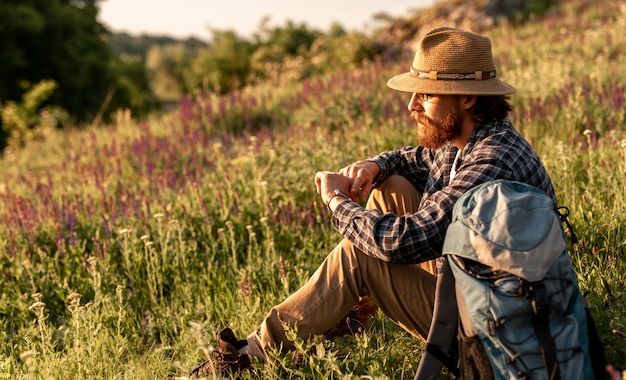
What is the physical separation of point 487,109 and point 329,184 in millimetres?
844

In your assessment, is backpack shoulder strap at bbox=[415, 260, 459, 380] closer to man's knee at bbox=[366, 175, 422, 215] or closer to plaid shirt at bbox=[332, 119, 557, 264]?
plaid shirt at bbox=[332, 119, 557, 264]

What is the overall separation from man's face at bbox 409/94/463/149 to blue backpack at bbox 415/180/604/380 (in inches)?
23.1

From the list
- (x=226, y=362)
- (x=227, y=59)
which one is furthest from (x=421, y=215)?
(x=227, y=59)

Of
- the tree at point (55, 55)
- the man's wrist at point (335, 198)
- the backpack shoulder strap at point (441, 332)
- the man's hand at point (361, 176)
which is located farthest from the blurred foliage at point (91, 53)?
the backpack shoulder strap at point (441, 332)

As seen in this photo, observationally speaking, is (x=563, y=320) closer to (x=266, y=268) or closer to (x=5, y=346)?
(x=266, y=268)

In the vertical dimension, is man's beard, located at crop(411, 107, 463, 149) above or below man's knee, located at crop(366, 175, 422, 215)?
above

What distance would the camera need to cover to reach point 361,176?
10.5 ft

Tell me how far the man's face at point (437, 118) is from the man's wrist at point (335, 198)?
1.60 ft

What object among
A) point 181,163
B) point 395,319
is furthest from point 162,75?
point 395,319

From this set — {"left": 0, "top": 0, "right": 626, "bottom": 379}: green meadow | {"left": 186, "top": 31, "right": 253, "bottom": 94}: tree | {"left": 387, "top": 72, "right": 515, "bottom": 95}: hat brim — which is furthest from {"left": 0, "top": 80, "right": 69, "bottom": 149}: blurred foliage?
{"left": 186, "top": 31, "right": 253, "bottom": 94}: tree

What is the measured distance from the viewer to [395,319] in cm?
288

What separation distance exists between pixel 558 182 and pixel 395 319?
195 cm

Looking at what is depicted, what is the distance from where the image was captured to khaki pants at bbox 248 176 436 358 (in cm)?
271

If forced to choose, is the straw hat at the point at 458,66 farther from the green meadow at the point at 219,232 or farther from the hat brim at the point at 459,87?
the green meadow at the point at 219,232
